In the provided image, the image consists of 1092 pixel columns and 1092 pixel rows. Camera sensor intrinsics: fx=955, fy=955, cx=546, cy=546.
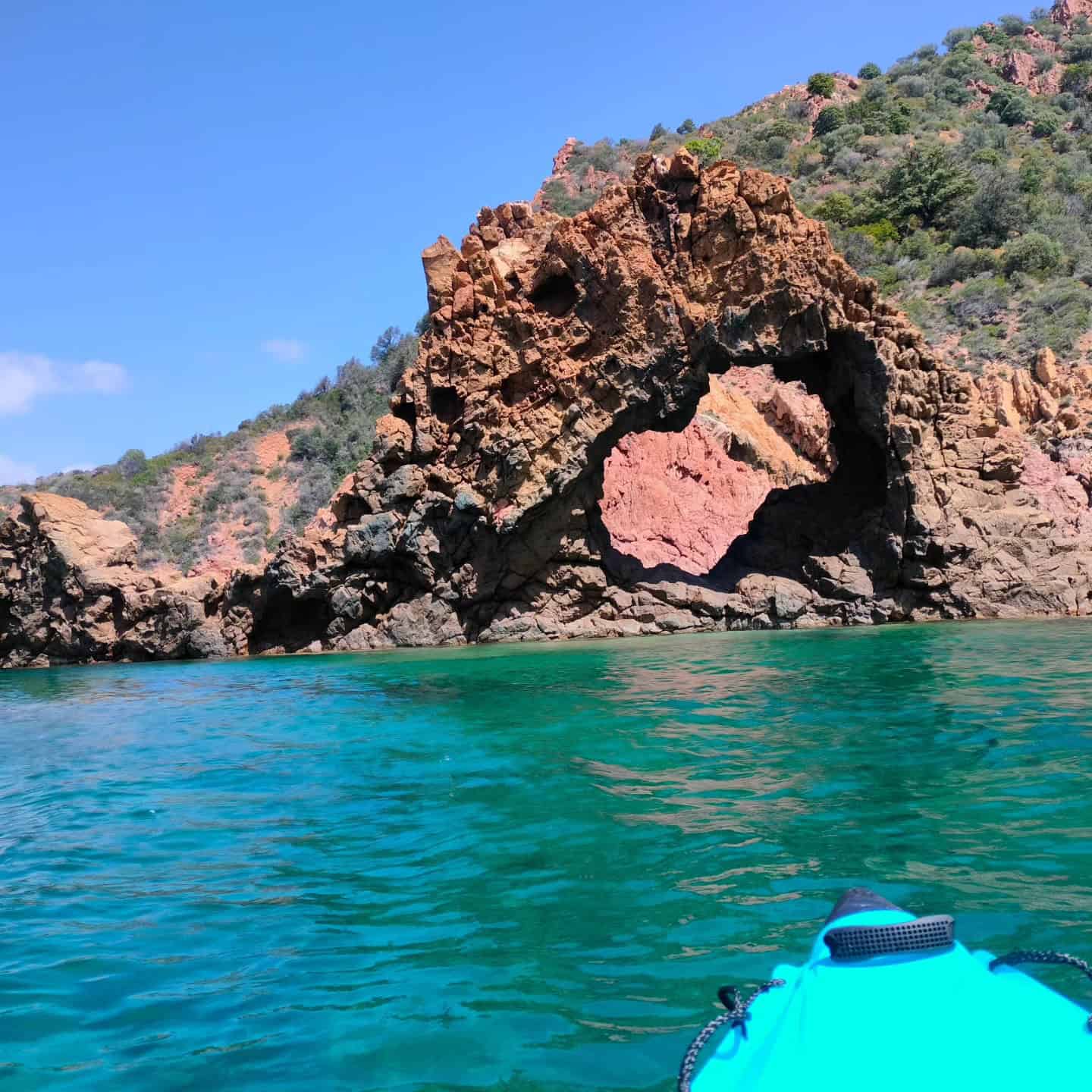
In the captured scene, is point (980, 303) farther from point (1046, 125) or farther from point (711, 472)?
point (1046, 125)

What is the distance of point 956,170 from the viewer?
3825cm

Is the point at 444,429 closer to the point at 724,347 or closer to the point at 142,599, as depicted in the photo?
the point at 724,347

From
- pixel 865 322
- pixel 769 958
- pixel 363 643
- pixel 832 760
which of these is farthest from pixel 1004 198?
pixel 769 958

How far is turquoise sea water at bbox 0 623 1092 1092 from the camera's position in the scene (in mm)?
3305

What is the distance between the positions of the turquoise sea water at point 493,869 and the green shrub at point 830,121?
164ft

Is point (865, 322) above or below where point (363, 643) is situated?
above

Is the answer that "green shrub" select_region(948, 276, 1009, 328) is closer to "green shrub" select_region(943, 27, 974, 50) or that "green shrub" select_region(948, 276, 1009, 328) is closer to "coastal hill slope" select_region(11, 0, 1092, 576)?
"coastal hill slope" select_region(11, 0, 1092, 576)

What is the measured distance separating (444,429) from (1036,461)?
1363cm

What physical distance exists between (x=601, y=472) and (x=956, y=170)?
87.0 ft

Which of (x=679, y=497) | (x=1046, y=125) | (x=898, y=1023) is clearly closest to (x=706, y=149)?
(x=1046, y=125)

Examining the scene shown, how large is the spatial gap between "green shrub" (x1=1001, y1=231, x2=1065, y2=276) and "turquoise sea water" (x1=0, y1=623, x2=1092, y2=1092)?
27998 millimetres

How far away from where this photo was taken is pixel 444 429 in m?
20.4

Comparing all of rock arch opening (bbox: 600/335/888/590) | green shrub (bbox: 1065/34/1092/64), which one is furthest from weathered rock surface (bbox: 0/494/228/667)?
green shrub (bbox: 1065/34/1092/64)

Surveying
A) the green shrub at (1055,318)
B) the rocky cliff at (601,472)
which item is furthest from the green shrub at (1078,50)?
the rocky cliff at (601,472)
